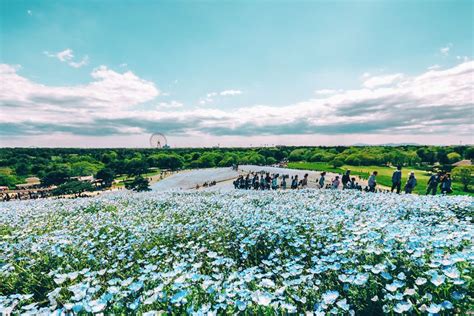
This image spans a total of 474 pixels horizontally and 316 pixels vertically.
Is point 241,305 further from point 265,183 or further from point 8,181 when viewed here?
point 8,181

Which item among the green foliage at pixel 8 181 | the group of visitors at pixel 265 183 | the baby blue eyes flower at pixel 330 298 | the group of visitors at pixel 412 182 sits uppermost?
the baby blue eyes flower at pixel 330 298

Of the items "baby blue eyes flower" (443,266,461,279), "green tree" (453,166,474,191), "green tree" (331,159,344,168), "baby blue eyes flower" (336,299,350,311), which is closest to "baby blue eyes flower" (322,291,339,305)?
"baby blue eyes flower" (336,299,350,311)

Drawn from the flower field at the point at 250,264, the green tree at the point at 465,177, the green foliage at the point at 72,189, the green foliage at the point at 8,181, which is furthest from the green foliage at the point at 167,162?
the flower field at the point at 250,264

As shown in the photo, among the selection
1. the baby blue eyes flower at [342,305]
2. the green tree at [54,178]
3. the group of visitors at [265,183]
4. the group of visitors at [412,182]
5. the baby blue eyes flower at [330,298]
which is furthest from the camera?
the green tree at [54,178]

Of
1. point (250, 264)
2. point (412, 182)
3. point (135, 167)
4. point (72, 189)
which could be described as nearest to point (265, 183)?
point (412, 182)

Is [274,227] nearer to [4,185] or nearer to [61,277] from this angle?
[61,277]

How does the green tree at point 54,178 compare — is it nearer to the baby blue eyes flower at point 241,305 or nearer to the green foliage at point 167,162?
the green foliage at point 167,162

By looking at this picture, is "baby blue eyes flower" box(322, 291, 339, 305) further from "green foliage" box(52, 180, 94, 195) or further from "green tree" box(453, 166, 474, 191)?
"green foliage" box(52, 180, 94, 195)

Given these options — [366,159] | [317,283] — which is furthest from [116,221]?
[366,159]
